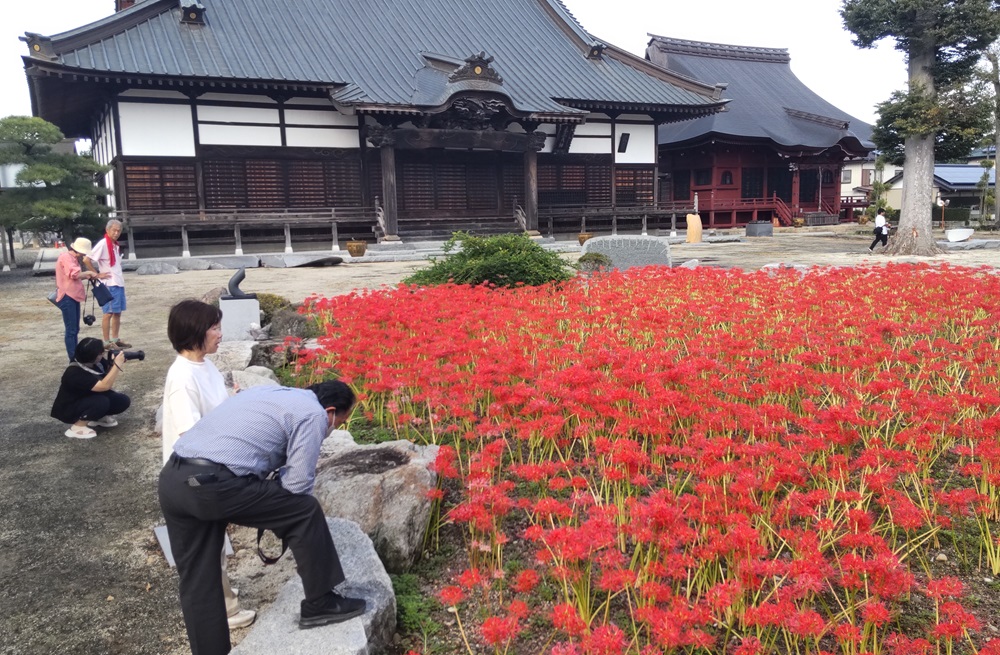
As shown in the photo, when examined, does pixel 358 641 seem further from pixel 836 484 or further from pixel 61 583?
pixel 836 484

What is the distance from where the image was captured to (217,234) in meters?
20.2

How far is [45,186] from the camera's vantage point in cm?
1777

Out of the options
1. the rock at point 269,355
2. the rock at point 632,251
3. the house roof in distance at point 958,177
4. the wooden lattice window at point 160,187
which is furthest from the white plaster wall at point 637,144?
the house roof in distance at point 958,177

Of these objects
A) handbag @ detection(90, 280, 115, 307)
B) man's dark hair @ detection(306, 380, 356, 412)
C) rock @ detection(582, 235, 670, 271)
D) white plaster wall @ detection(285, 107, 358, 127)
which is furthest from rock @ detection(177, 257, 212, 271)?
man's dark hair @ detection(306, 380, 356, 412)

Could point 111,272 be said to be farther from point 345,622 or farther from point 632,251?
point 632,251

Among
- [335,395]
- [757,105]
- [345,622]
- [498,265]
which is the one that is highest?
[757,105]

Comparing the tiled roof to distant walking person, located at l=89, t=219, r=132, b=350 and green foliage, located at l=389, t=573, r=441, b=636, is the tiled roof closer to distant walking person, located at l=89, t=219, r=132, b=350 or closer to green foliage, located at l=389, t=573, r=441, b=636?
distant walking person, located at l=89, t=219, r=132, b=350

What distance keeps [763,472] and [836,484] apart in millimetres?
329

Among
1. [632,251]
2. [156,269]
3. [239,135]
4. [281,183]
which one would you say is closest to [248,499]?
[632,251]

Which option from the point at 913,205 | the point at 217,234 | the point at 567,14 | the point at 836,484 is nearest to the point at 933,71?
the point at 913,205

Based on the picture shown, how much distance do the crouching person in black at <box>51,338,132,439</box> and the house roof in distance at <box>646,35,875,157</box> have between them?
1153 inches

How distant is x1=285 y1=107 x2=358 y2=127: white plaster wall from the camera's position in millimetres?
20703

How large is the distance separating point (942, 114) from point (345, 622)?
19.2m

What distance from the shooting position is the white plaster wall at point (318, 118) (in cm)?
2070
